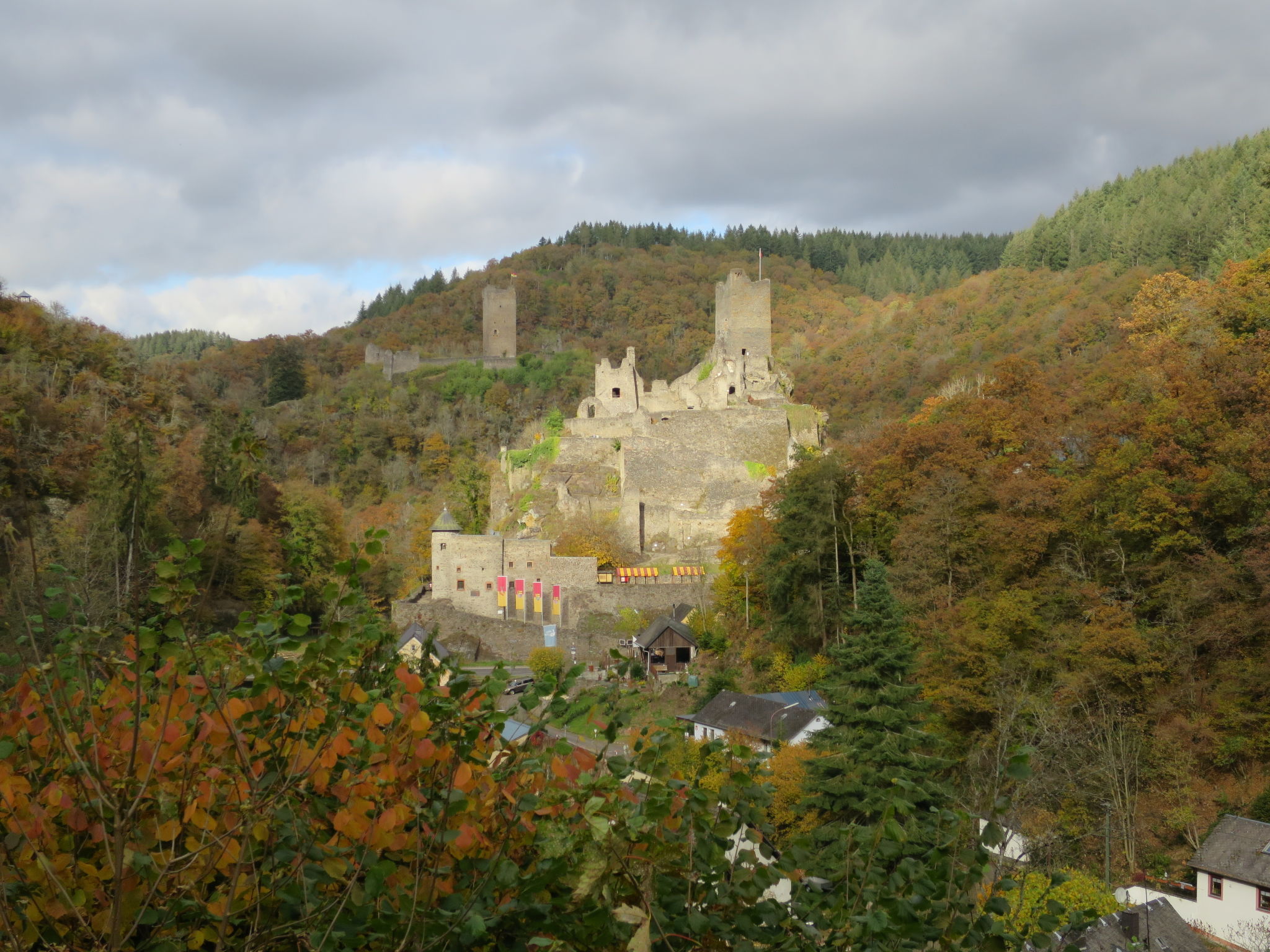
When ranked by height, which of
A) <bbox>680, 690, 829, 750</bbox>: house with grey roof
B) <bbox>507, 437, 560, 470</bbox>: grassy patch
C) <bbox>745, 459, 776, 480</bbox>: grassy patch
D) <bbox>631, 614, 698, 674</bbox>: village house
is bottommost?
<bbox>631, 614, 698, 674</bbox>: village house

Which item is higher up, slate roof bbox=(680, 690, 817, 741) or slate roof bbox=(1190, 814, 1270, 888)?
slate roof bbox=(680, 690, 817, 741)

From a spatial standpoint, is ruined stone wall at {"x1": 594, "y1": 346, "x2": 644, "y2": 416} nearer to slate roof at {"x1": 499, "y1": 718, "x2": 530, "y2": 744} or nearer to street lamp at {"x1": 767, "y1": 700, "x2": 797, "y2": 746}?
street lamp at {"x1": 767, "y1": 700, "x2": 797, "y2": 746}

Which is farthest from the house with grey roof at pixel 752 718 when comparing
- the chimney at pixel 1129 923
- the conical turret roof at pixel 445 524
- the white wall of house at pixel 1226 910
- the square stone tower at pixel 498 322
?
the square stone tower at pixel 498 322

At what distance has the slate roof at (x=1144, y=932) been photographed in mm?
12375

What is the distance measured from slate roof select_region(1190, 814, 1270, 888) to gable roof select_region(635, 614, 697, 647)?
19.3 metres

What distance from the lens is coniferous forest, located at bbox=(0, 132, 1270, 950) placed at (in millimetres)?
3434

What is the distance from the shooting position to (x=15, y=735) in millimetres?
3652

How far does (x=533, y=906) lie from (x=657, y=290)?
318 ft

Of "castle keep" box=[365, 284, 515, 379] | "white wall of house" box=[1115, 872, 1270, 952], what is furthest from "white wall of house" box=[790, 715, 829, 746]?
"castle keep" box=[365, 284, 515, 379]

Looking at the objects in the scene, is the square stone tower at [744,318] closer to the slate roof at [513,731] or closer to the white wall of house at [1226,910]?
the white wall of house at [1226,910]

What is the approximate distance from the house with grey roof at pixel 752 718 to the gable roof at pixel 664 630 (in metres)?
10.3

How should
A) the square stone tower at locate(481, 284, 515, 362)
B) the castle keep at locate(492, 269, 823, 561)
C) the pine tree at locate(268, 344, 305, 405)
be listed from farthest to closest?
1. the square stone tower at locate(481, 284, 515, 362)
2. the pine tree at locate(268, 344, 305, 405)
3. the castle keep at locate(492, 269, 823, 561)

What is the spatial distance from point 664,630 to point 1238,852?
20.6m

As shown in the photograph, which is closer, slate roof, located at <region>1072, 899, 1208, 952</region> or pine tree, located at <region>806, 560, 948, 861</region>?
slate roof, located at <region>1072, 899, 1208, 952</region>
